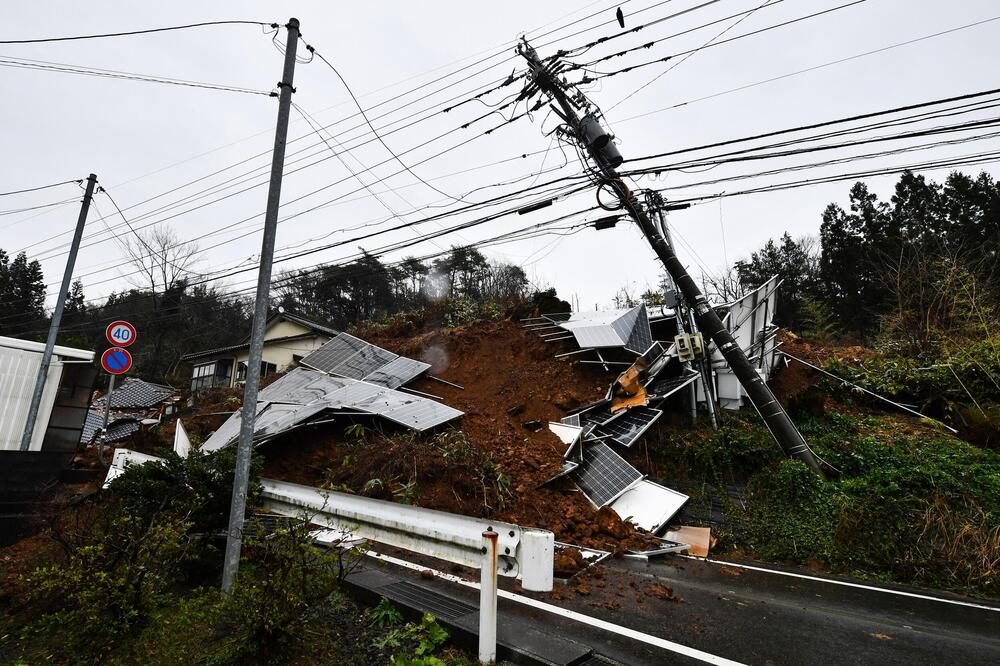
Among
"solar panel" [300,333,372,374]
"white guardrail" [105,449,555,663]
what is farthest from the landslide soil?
"solar panel" [300,333,372,374]

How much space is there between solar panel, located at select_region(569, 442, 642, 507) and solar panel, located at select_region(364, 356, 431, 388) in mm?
5041

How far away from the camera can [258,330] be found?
496 cm

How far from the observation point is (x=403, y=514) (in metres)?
4.36

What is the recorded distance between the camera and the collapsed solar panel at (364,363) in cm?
1177

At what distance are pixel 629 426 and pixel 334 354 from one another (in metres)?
8.10

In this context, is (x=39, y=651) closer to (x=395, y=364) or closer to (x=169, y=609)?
(x=169, y=609)

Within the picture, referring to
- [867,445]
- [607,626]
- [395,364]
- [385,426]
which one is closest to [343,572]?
[607,626]

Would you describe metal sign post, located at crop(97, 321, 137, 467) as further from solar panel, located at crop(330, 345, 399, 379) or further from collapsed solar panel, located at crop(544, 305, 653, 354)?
collapsed solar panel, located at crop(544, 305, 653, 354)

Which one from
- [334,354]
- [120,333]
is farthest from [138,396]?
[120,333]

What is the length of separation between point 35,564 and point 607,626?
248 inches

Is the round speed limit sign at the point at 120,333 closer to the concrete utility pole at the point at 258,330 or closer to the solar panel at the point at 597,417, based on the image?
the concrete utility pole at the point at 258,330

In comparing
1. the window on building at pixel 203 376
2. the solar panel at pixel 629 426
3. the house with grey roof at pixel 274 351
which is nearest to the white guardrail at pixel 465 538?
the solar panel at pixel 629 426

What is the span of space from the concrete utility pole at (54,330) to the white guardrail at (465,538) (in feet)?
24.7

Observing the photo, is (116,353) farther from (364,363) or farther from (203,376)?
(203,376)
